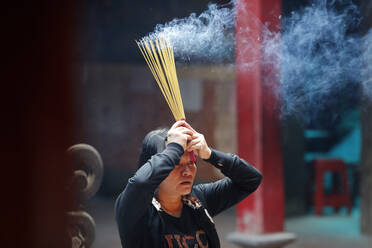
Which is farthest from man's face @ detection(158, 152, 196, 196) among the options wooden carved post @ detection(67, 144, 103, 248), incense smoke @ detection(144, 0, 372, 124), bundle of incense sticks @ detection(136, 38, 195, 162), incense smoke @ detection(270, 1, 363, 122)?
incense smoke @ detection(270, 1, 363, 122)

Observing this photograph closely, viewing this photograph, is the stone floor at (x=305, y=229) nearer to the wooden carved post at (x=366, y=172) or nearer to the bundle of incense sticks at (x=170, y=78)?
the wooden carved post at (x=366, y=172)

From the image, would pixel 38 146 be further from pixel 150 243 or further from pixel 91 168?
pixel 150 243

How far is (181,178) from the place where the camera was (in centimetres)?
152

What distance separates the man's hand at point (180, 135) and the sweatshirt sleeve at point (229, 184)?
0.55 feet

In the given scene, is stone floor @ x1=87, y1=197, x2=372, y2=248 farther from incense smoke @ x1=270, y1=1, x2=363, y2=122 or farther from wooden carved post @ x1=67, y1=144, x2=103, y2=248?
incense smoke @ x1=270, y1=1, x2=363, y2=122

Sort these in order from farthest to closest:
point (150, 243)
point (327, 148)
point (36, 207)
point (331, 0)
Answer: point (327, 148) → point (36, 207) → point (331, 0) → point (150, 243)

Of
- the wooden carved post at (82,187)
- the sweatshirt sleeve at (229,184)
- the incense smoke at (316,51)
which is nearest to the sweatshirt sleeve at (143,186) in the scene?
the sweatshirt sleeve at (229,184)

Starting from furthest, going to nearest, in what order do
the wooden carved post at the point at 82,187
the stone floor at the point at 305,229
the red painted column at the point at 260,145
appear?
the stone floor at the point at 305,229 < the red painted column at the point at 260,145 < the wooden carved post at the point at 82,187

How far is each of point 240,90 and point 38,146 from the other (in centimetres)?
162

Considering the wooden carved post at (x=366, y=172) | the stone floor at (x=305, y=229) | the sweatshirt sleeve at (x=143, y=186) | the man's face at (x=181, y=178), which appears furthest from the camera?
the wooden carved post at (x=366, y=172)

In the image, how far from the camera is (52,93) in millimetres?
3410

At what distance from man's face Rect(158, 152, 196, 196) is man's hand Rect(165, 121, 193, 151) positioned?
9cm

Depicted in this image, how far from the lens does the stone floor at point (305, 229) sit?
407 centimetres

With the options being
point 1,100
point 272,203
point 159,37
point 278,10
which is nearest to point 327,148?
point 272,203
